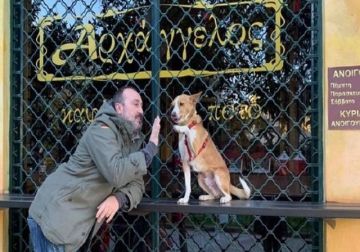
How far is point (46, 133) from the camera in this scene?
494cm

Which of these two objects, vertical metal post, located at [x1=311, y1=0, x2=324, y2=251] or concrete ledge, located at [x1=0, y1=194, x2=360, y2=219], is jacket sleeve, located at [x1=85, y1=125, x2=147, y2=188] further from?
vertical metal post, located at [x1=311, y1=0, x2=324, y2=251]

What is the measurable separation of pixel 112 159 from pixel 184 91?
136cm

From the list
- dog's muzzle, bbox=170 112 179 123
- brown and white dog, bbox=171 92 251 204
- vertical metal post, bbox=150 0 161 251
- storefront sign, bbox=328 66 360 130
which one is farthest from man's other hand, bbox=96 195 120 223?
storefront sign, bbox=328 66 360 130

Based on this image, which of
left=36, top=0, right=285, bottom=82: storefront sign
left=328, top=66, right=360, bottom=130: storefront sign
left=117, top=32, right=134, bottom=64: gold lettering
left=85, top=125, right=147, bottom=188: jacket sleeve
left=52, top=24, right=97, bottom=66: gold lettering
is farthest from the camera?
left=52, top=24, right=97, bottom=66: gold lettering

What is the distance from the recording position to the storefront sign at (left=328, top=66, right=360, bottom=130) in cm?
386

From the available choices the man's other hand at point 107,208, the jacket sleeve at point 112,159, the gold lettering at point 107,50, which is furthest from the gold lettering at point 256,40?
the man's other hand at point 107,208

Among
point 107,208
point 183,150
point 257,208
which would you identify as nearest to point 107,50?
point 183,150

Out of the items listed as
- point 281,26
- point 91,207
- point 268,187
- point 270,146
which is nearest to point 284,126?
point 270,146

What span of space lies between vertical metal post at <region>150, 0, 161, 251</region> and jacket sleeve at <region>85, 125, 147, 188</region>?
3.00 ft

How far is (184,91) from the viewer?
15.1 ft

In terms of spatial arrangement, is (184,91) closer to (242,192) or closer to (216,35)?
(216,35)

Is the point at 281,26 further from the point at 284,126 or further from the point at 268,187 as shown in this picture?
the point at 268,187

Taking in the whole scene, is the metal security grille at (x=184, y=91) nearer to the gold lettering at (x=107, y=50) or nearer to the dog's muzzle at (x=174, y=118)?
the gold lettering at (x=107, y=50)

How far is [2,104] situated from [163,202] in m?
1.63
